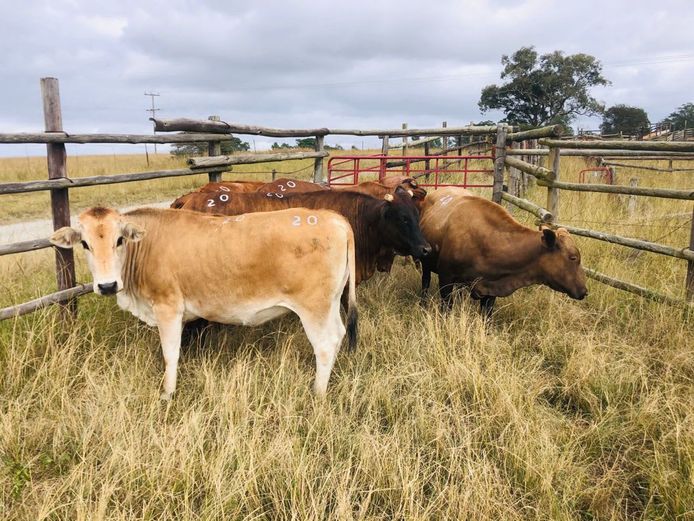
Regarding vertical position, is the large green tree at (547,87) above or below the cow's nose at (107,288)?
above

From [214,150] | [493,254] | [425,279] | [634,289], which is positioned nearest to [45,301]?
[214,150]

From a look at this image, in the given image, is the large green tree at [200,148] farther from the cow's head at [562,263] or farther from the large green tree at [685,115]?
the large green tree at [685,115]

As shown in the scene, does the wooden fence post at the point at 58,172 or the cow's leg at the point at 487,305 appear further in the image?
the cow's leg at the point at 487,305

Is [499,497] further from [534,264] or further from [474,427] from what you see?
[534,264]

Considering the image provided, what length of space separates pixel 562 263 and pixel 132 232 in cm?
384

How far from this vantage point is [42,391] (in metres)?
3.64

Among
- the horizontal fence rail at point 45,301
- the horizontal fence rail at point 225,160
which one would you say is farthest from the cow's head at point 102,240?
the horizontal fence rail at point 225,160

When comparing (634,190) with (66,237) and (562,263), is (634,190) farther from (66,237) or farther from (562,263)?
(66,237)

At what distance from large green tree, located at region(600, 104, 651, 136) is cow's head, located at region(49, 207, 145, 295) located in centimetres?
4947

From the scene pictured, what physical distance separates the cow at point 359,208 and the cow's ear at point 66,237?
191 centimetres

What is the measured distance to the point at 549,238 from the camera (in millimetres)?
4918

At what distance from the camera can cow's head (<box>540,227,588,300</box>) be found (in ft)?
16.2

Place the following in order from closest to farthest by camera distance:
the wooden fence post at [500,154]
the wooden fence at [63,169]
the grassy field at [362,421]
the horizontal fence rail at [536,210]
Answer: the grassy field at [362,421]
the wooden fence at [63,169]
the horizontal fence rail at [536,210]
the wooden fence post at [500,154]

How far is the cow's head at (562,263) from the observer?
16.2ft
